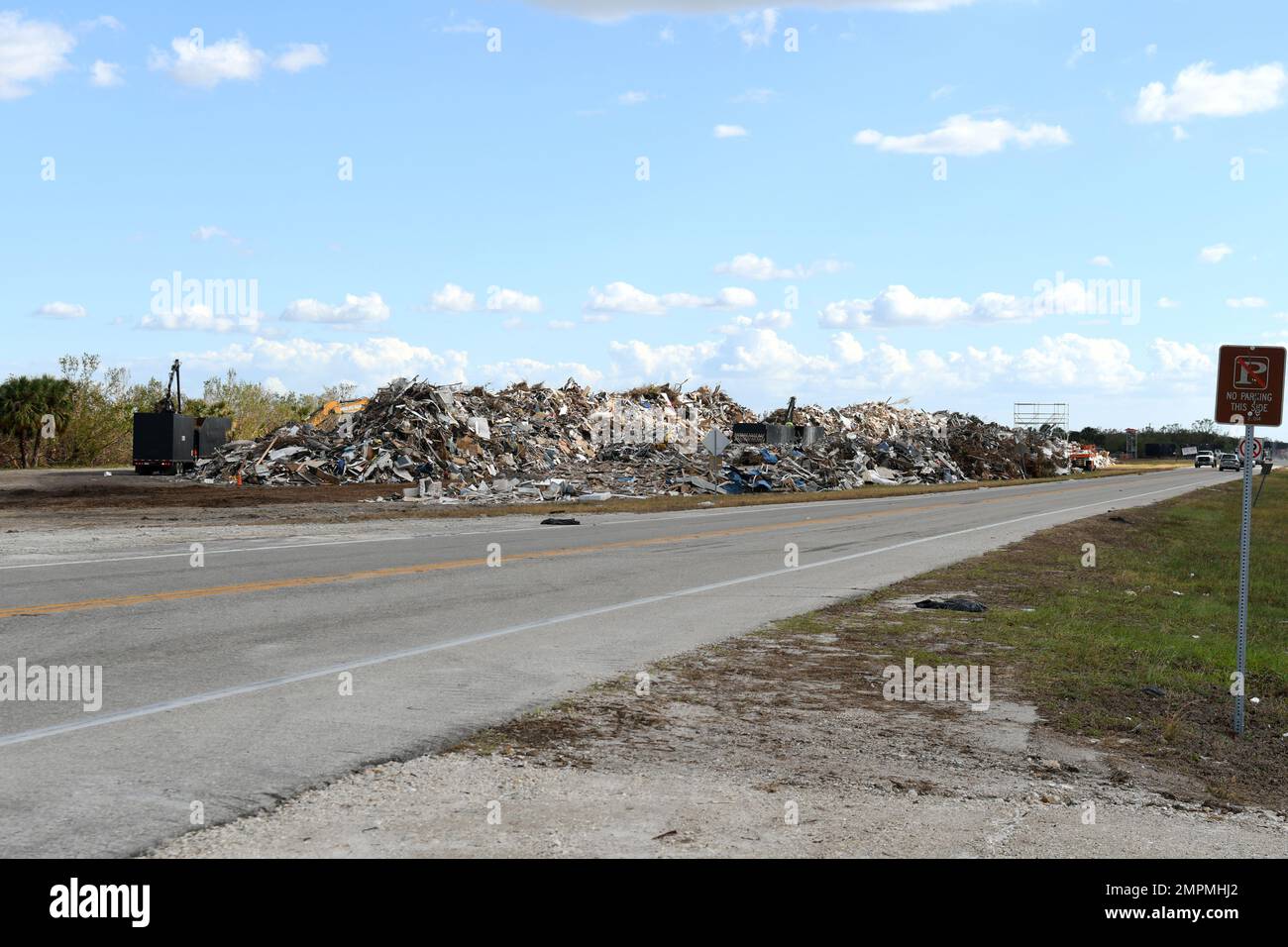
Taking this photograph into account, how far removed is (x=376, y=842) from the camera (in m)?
5.07

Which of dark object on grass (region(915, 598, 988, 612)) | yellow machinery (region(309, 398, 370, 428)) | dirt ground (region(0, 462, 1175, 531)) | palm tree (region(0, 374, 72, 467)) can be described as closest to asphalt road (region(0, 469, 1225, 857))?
dark object on grass (region(915, 598, 988, 612))

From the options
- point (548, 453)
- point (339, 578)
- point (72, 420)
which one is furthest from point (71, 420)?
point (339, 578)

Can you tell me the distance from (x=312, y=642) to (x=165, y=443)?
3952 centimetres

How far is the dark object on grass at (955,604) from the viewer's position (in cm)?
1412

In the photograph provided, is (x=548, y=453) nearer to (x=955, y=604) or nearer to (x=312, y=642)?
(x=955, y=604)

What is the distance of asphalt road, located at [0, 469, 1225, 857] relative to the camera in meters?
6.01

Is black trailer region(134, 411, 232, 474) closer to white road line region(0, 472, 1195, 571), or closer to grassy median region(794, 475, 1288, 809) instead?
white road line region(0, 472, 1195, 571)

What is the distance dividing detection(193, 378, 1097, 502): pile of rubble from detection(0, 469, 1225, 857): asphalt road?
68.4 feet

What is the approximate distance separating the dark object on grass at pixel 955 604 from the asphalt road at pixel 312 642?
4.67 feet

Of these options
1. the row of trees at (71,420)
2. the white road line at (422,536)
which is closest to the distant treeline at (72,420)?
the row of trees at (71,420)

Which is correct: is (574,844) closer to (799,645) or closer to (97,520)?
(799,645)

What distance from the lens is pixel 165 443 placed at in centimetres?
4628
